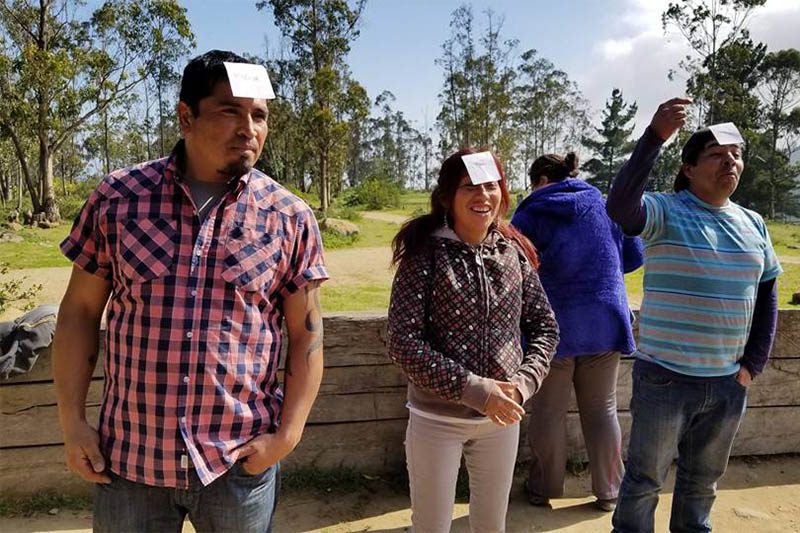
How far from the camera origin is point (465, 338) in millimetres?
1746

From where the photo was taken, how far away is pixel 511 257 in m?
1.88

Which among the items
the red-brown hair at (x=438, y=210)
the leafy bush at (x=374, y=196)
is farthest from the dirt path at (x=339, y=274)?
the leafy bush at (x=374, y=196)

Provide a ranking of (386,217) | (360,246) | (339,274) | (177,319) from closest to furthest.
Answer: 1. (177,319)
2. (339,274)
3. (360,246)
4. (386,217)

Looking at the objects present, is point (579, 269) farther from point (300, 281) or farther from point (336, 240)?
point (336, 240)

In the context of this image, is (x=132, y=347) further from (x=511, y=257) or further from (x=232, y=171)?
(x=511, y=257)

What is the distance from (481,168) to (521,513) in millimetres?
1621

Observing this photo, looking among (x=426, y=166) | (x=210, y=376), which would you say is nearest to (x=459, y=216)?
(x=210, y=376)

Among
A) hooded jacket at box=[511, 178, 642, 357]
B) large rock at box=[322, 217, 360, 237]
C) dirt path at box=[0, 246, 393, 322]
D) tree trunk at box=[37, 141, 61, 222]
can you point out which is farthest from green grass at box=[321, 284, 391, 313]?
tree trunk at box=[37, 141, 61, 222]

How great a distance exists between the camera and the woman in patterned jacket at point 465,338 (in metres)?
1.70

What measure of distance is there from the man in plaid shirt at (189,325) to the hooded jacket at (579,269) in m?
1.43

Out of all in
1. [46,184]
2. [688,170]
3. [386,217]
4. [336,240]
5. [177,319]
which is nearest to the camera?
[177,319]

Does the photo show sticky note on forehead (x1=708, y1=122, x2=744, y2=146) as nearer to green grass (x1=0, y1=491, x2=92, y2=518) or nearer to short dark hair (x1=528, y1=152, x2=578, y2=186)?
short dark hair (x1=528, y1=152, x2=578, y2=186)

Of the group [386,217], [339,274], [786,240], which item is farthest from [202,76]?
[386,217]

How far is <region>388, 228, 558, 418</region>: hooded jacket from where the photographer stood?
169 centimetres
